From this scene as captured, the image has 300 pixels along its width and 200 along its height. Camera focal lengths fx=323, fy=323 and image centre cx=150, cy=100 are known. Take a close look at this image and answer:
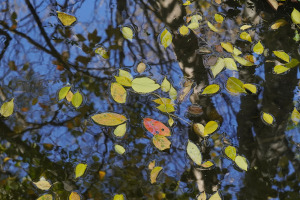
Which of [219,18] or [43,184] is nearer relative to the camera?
[43,184]

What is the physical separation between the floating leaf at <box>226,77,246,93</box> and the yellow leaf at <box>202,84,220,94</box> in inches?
2.4

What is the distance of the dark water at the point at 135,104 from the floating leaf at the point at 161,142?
22mm

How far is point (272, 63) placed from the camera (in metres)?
1.89

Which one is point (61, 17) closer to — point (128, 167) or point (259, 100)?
point (128, 167)

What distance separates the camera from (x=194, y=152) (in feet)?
5.63

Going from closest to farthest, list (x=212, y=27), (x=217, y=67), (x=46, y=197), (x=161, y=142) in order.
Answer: (x=46, y=197)
(x=161, y=142)
(x=217, y=67)
(x=212, y=27)

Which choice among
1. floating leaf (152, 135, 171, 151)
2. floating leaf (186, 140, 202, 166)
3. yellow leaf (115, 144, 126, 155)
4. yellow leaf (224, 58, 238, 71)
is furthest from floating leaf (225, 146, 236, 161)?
yellow leaf (115, 144, 126, 155)

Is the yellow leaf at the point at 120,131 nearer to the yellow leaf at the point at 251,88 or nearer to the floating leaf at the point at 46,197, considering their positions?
the floating leaf at the point at 46,197

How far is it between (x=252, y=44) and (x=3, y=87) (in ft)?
4.71

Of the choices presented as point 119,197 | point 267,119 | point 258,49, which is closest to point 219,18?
point 258,49

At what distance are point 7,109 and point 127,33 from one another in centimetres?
79

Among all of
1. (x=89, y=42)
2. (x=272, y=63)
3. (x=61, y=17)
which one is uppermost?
(x=61, y=17)

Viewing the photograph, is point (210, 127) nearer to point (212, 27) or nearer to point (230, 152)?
point (230, 152)

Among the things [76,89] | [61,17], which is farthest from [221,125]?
[61,17]
